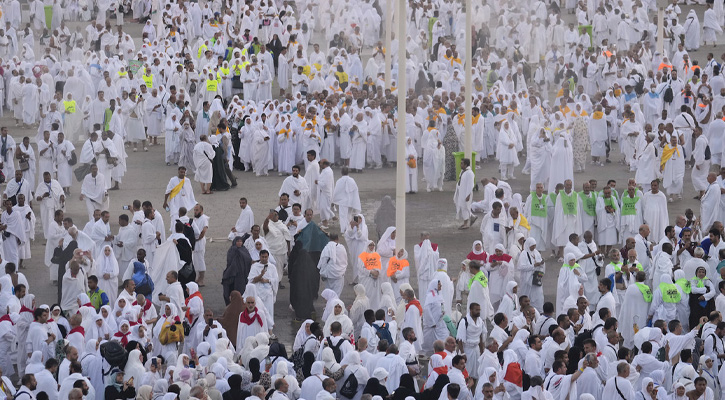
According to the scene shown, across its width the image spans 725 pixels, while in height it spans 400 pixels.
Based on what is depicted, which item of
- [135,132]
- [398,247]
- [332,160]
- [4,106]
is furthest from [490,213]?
[4,106]

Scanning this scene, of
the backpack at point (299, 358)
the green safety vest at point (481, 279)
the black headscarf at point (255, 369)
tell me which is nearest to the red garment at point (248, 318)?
the backpack at point (299, 358)

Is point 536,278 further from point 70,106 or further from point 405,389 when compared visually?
point 70,106

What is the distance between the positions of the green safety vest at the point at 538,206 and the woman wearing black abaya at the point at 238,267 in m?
4.35

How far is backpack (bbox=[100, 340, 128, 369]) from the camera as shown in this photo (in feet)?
48.0

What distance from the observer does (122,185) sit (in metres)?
24.4

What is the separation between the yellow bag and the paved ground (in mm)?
1956

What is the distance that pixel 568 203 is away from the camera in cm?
1989

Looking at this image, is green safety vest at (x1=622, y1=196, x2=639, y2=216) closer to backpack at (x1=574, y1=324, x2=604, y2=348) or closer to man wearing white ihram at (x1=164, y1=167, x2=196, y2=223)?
backpack at (x1=574, y1=324, x2=604, y2=348)

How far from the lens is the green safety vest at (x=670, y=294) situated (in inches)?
650

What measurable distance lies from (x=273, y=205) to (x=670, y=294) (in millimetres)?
8255

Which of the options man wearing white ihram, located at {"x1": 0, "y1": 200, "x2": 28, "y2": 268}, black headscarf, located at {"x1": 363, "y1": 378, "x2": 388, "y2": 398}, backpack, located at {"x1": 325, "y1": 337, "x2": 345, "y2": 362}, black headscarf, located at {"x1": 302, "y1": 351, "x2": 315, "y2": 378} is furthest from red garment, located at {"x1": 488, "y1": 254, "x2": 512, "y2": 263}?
man wearing white ihram, located at {"x1": 0, "y1": 200, "x2": 28, "y2": 268}

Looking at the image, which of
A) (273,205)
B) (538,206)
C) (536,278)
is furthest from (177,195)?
(536,278)

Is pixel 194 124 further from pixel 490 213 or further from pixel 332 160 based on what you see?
pixel 490 213

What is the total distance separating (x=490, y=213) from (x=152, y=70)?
12275mm
